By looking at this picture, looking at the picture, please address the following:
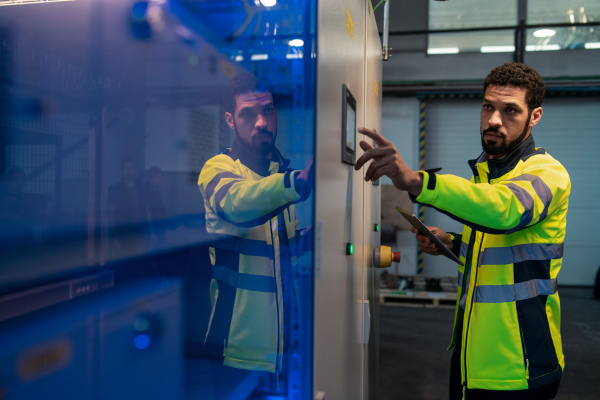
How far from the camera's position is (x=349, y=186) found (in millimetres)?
1433

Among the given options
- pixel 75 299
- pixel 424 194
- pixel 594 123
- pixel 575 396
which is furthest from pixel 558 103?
pixel 75 299

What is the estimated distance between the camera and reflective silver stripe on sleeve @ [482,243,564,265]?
161 centimetres

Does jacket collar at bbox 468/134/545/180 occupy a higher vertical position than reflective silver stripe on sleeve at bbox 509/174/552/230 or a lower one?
higher

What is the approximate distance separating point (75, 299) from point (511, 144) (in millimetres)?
1518

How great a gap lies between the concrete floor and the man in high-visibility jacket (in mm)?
2118

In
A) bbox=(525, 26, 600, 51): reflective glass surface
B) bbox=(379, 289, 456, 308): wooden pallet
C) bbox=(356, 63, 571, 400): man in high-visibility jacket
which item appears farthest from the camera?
bbox=(525, 26, 600, 51): reflective glass surface

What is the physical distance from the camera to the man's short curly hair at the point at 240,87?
1.12 m

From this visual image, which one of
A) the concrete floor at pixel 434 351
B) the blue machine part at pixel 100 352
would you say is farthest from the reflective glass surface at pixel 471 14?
the blue machine part at pixel 100 352

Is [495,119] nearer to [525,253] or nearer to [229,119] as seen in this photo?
[525,253]

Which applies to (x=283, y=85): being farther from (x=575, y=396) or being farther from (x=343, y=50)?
(x=575, y=396)

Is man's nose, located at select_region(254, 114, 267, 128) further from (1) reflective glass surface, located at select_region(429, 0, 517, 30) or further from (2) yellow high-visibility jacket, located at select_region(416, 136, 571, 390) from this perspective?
(1) reflective glass surface, located at select_region(429, 0, 517, 30)

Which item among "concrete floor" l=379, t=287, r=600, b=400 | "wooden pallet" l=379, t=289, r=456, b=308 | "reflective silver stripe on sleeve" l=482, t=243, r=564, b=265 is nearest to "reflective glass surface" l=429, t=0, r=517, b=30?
"wooden pallet" l=379, t=289, r=456, b=308

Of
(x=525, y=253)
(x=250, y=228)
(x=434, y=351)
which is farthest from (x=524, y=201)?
(x=434, y=351)

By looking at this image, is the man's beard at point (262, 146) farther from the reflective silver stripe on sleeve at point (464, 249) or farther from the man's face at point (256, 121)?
the reflective silver stripe on sleeve at point (464, 249)
